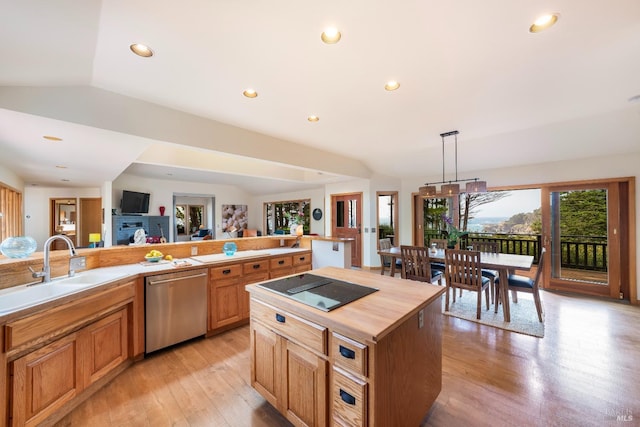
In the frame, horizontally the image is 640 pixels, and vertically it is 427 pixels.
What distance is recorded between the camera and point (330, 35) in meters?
1.59

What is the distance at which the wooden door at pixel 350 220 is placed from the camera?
6.34 meters

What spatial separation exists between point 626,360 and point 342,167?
4.35 metres

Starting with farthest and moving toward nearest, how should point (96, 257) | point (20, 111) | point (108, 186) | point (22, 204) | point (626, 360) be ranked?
point (22, 204)
point (108, 186)
point (96, 257)
point (626, 360)
point (20, 111)

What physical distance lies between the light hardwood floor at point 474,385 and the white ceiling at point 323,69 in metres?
2.26

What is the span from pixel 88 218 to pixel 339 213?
292 inches

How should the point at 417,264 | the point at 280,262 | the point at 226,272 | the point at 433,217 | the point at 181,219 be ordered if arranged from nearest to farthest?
the point at 226,272 → the point at 280,262 → the point at 417,264 → the point at 433,217 → the point at 181,219

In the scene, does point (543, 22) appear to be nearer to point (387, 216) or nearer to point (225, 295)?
point (225, 295)

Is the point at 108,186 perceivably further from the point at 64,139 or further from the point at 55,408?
the point at 55,408

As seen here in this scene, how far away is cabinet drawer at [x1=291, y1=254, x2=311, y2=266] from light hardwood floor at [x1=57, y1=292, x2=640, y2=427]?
1168 millimetres

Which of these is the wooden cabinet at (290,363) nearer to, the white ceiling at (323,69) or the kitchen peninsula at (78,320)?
the kitchen peninsula at (78,320)

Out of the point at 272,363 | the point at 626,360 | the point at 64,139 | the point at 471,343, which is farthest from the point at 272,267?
the point at 626,360

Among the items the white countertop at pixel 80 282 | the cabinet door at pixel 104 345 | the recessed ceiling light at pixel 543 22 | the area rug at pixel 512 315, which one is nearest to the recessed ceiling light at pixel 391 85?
the recessed ceiling light at pixel 543 22

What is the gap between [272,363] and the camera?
1.61 metres

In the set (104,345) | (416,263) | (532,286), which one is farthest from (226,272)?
(532,286)
